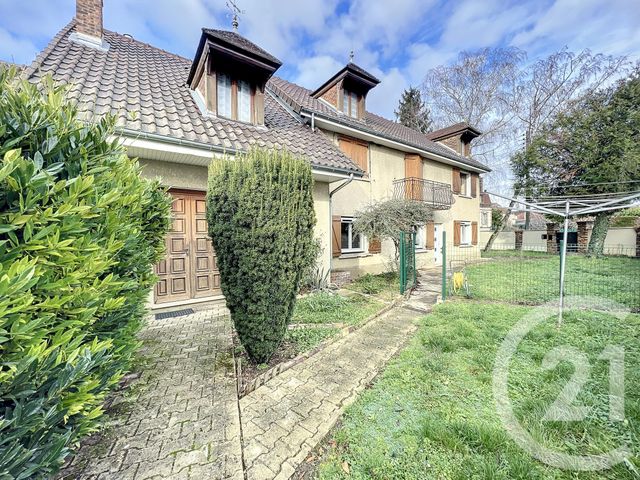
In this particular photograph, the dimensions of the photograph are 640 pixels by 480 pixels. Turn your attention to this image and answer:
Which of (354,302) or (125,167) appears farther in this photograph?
(354,302)

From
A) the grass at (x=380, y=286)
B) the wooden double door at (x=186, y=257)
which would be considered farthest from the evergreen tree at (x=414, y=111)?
the wooden double door at (x=186, y=257)

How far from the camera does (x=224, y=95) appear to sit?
6.83 metres

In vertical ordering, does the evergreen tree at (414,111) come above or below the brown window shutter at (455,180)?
above

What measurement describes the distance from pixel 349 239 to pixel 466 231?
10.3m

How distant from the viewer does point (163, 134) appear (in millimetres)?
4781

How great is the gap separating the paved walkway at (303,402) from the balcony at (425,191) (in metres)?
9.11

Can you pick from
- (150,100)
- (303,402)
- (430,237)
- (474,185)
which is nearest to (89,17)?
(150,100)

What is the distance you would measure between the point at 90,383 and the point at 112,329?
2.18 ft

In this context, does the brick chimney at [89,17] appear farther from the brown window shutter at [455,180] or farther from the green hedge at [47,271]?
the brown window shutter at [455,180]

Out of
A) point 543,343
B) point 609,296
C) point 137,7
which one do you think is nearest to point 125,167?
point 543,343

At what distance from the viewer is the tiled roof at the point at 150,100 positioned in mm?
4996

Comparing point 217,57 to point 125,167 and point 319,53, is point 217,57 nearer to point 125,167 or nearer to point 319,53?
point 125,167

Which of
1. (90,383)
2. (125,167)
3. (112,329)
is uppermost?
(125,167)

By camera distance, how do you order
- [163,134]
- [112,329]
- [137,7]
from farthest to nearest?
[137,7], [163,134], [112,329]
